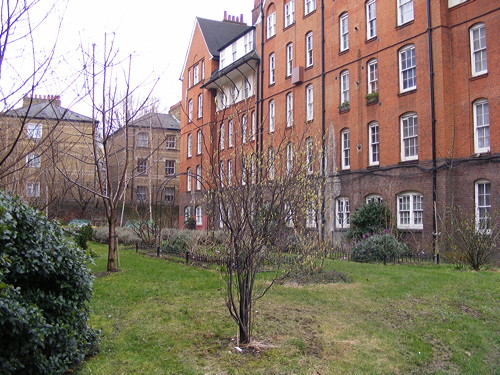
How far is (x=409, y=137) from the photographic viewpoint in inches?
789

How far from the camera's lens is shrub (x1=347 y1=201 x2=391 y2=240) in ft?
65.9

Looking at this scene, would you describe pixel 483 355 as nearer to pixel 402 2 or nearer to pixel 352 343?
pixel 352 343

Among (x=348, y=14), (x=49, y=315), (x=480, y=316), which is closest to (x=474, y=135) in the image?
(x=348, y=14)

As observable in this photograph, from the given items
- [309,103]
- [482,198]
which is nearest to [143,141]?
[309,103]

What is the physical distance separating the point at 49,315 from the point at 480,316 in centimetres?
666

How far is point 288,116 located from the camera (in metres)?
27.4

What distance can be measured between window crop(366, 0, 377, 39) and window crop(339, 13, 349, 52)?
1.47m

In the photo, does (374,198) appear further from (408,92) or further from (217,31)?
(217,31)

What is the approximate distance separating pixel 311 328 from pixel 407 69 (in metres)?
17.1

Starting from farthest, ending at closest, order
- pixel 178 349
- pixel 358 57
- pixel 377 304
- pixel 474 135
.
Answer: pixel 358 57 → pixel 474 135 → pixel 377 304 → pixel 178 349

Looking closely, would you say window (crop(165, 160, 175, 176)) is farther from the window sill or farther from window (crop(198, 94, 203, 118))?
the window sill

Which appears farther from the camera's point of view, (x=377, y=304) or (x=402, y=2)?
(x=402, y=2)

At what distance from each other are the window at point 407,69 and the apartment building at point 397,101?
0.16ft

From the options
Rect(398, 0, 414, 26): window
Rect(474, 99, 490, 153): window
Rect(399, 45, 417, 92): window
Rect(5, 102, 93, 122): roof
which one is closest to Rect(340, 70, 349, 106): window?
Rect(399, 45, 417, 92): window
